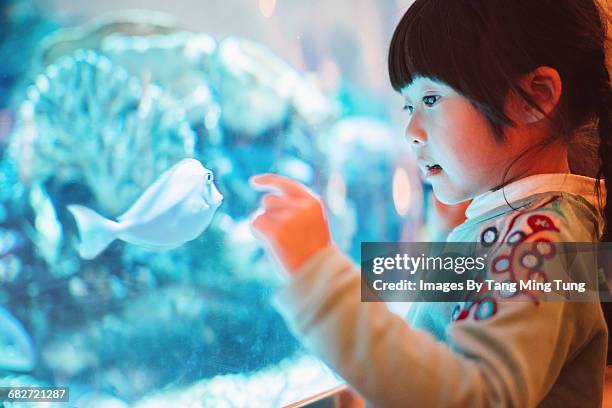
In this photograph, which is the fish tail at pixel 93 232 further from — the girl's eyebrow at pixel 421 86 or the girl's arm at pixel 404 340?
the girl's eyebrow at pixel 421 86

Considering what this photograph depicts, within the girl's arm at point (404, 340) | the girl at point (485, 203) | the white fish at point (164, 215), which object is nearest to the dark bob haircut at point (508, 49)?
the girl at point (485, 203)

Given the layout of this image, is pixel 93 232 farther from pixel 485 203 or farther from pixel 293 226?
pixel 485 203

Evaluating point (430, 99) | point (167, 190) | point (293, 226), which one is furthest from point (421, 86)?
point (167, 190)

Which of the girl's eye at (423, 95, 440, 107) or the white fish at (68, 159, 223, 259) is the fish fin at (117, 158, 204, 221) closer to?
the white fish at (68, 159, 223, 259)

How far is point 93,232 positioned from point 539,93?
0.63 m

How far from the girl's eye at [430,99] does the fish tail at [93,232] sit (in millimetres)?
470

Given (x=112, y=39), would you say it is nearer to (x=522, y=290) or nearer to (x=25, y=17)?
(x=25, y=17)

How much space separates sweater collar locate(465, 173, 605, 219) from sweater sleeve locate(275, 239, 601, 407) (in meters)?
0.15

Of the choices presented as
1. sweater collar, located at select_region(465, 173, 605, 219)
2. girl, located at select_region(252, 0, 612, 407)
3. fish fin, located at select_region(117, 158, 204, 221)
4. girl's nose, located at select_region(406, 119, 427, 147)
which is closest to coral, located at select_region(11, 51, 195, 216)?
fish fin, located at select_region(117, 158, 204, 221)

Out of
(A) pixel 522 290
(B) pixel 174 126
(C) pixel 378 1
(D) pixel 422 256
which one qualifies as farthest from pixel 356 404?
(C) pixel 378 1

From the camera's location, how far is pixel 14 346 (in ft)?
2.68

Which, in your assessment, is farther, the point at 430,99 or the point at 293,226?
the point at 430,99

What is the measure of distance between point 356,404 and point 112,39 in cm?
66

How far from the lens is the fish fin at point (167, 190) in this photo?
820 millimetres
